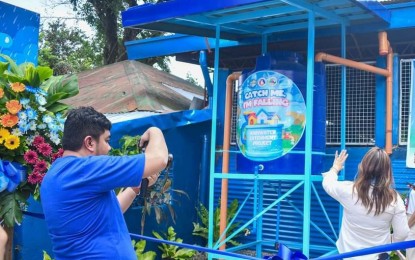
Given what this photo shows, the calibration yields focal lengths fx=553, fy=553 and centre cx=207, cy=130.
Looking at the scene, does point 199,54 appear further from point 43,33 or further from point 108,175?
point 43,33

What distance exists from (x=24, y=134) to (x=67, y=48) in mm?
18596

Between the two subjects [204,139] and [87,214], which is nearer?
[87,214]

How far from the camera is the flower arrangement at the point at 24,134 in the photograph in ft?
13.2

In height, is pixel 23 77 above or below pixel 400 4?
below

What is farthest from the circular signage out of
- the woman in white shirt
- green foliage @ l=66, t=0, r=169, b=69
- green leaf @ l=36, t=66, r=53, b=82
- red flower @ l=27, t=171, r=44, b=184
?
green foliage @ l=66, t=0, r=169, b=69

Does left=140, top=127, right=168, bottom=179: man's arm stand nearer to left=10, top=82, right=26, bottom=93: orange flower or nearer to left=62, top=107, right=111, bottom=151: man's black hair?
left=62, top=107, right=111, bottom=151: man's black hair

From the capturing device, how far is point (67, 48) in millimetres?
21969

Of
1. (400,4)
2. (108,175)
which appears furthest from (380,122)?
(108,175)

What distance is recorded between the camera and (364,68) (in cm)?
642

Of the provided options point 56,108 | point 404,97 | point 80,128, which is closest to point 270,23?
point 404,97

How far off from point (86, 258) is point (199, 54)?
245 inches

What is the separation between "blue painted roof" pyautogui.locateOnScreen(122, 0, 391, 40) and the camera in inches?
216

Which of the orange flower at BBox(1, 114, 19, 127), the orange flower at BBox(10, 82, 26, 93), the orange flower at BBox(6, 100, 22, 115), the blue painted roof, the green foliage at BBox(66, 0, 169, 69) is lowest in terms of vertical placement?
the orange flower at BBox(1, 114, 19, 127)

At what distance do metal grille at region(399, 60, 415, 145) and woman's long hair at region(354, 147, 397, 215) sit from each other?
9.95 feet
